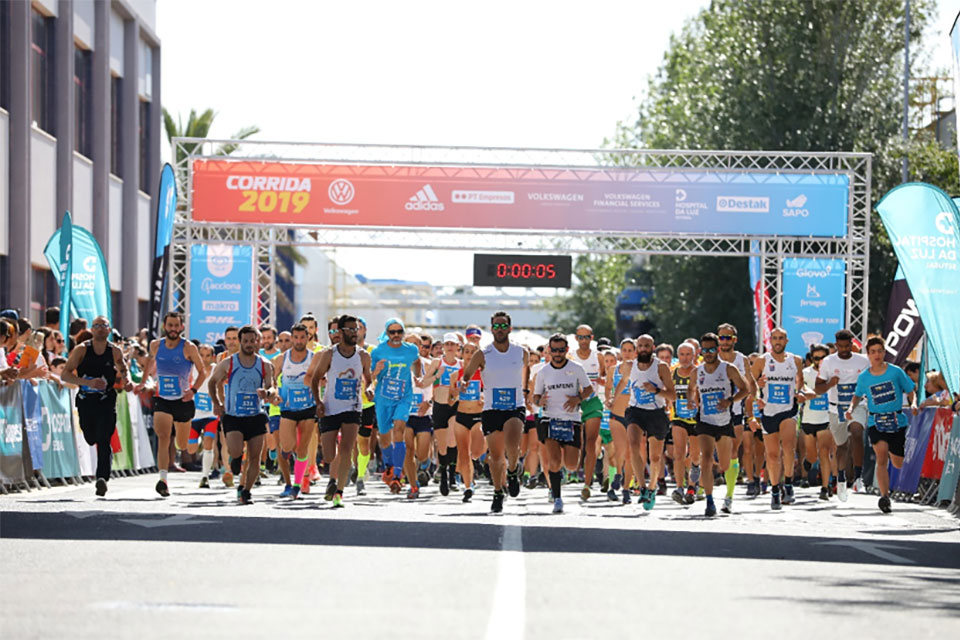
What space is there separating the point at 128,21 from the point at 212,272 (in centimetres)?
993

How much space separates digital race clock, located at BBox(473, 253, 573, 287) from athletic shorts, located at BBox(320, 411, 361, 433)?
18097mm

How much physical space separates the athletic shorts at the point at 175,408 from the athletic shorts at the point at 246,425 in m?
1.44

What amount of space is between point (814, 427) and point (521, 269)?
1428 centimetres

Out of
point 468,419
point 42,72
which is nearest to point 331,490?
A: point 468,419

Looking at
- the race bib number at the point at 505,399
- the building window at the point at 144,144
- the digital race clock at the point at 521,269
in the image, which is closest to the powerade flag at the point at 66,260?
the race bib number at the point at 505,399

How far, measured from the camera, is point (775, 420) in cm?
1944

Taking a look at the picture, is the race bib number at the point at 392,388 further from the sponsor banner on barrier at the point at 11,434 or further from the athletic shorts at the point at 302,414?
the sponsor banner on barrier at the point at 11,434

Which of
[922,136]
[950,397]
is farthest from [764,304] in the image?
[922,136]

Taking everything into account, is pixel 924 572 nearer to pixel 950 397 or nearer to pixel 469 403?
pixel 469 403

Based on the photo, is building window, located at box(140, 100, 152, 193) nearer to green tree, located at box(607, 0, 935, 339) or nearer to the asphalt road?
green tree, located at box(607, 0, 935, 339)

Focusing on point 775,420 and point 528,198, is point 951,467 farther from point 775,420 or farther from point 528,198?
point 528,198

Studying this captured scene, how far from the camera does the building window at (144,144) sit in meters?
44.0

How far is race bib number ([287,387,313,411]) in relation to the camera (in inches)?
697

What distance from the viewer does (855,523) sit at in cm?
1606
